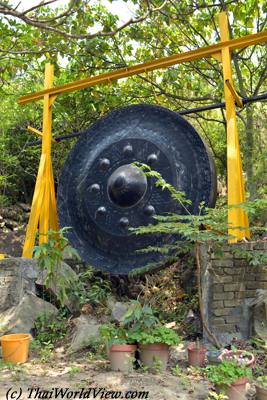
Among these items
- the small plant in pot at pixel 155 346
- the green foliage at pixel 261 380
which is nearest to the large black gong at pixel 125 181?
the small plant in pot at pixel 155 346

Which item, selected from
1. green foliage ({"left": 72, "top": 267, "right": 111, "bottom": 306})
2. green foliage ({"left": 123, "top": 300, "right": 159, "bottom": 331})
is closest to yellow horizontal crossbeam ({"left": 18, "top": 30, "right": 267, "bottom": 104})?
green foliage ({"left": 72, "top": 267, "right": 111, "bottom": 306})

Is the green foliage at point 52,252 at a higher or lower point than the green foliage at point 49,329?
higher

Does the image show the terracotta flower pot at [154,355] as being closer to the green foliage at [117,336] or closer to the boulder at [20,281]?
the green foliage at [117,336]

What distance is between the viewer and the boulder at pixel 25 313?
3.91 meters

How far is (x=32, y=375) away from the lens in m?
3.03

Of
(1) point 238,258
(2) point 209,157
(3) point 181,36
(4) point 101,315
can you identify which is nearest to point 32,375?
(4) point 101,315

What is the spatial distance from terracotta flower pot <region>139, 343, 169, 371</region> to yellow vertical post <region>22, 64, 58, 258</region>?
77.9 inches

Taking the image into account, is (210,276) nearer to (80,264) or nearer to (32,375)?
(32,375)

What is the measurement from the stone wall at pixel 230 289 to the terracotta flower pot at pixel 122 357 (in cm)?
81

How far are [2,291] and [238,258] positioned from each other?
245 cm

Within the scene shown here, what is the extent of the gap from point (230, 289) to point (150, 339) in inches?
37.3

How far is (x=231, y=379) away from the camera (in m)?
2.46

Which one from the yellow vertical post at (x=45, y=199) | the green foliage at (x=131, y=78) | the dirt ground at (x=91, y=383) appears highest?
the green foliage at (x=131, y=78)

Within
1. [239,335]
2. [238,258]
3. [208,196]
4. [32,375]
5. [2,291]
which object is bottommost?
[32,375]
